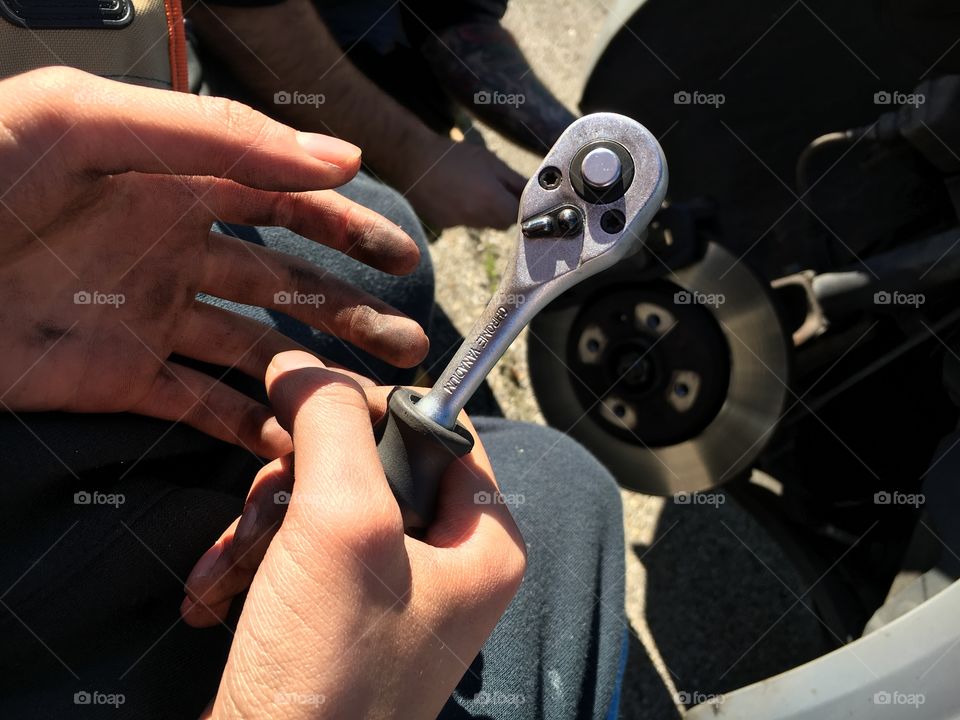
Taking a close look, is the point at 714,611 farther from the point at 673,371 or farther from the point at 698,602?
the point at 673,371

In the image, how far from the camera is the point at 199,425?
85cm

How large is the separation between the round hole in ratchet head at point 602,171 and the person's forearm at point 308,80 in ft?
2.26

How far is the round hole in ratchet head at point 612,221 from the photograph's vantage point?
667 mm

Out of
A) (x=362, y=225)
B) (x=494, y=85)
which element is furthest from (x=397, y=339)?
(x=494, y=85)

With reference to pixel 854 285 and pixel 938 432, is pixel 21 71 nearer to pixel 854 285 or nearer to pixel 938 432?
pixel 854 285

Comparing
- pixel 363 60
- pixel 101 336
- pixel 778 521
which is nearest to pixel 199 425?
pixel 101 336

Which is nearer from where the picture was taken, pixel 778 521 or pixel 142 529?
pixel 142 529

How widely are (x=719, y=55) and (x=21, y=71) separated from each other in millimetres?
1006

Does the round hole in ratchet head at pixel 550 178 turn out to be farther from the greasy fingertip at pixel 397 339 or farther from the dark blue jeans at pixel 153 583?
the dark blue jeans at pixel 153 583

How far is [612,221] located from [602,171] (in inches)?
1.7

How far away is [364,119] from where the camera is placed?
1303 millimetres

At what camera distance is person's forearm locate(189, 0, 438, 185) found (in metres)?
1.20

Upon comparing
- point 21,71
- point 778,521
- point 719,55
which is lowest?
point 778,521

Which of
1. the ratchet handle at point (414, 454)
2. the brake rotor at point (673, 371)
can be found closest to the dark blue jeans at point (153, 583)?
the ratchet handle at point (414, 454)
